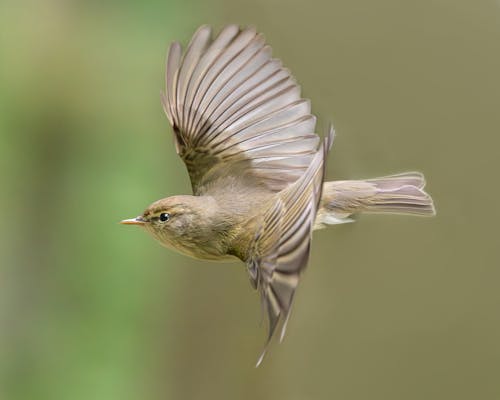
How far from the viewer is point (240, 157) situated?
1.33 metres

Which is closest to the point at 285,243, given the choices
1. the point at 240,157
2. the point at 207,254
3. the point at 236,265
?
the point at 207,254

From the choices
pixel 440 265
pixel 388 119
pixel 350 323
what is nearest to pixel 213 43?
pixel 388 119

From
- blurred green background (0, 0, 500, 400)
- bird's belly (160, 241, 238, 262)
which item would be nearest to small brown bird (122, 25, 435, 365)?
bird's belly (160, 241, 238, 262)

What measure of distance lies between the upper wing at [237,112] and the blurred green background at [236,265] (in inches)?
7.7

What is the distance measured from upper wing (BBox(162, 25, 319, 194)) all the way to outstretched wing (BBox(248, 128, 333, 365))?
0.57ft

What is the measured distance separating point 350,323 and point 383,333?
0.32 ft

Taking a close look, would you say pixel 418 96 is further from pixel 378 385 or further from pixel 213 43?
pixel 213 43

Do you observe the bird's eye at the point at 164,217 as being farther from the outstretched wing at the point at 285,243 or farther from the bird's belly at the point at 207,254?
the outstretched wing at the point at 285,243

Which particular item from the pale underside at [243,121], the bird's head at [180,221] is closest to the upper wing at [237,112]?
the pale underside at [243,121]

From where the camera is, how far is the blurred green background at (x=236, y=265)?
6.80 ft

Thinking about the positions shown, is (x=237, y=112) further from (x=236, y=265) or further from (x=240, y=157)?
(x=236, y=265)

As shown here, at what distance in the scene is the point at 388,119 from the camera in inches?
81.5

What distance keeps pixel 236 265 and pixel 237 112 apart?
5.74ft

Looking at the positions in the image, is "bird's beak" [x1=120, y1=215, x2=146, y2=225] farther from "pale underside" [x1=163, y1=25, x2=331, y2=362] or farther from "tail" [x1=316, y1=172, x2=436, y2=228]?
"tail" [x1=316, y1=172, x2=436, y2=228]
